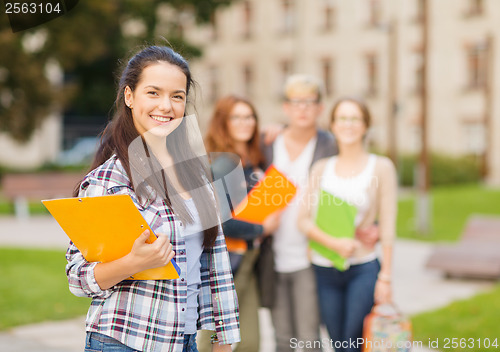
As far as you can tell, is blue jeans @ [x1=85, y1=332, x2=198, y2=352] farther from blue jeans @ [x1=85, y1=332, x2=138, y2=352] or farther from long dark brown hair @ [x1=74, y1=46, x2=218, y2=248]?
long dark brown hair @ [x1=74, y1=46, x2=218, y2=248]

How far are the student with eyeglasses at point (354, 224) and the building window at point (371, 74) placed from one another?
1153 inches

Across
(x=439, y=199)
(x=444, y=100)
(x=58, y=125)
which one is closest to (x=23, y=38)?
(x=439, y=199)

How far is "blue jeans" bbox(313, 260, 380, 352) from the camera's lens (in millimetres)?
3742

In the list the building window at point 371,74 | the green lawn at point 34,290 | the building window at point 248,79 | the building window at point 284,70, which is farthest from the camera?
the building window at point 248,79

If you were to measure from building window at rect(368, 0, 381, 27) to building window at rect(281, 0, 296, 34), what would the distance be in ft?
15.4

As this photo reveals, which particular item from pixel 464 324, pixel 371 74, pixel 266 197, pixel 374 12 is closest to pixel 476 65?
pixel 371 74

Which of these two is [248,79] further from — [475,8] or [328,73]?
[475,8]

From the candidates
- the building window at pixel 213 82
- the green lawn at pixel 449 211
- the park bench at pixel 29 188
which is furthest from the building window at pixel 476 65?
the park bench at pixel 29 188

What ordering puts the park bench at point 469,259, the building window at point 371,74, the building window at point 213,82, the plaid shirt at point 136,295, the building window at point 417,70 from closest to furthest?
the plaid shirt at point 136,295 < the park bench at point 469,259 < the building window at point 417,70 < the building window at point 371,74 < the building window at point 213,82

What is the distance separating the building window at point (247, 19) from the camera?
3722 centimetres

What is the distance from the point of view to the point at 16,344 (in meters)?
5.11

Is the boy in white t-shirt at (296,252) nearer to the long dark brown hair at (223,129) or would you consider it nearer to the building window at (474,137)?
the long dark brown hair at (223,129)

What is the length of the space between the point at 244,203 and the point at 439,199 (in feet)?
49.3

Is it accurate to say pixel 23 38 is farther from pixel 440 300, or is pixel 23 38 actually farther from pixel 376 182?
pixel 376 182
